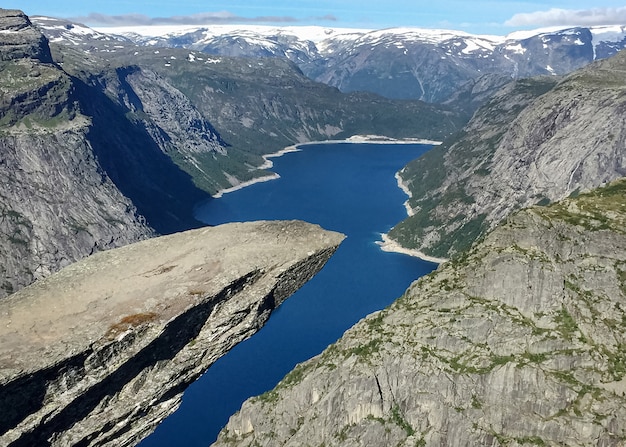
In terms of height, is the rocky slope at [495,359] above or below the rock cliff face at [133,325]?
below

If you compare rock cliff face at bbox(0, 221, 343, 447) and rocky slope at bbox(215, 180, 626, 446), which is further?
rocky slope at bbox(215, 180, 626, 446)

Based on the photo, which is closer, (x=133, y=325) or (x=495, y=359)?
(x=133, y=325)

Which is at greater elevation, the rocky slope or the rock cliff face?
the rock cliff face

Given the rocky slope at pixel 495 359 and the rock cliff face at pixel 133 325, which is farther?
the rocky slope at pixel 495 359

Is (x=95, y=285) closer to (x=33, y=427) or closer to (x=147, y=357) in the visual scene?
(x=147, y=357)

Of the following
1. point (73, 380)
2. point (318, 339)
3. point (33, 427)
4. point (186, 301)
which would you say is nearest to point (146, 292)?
point (186, 301)
